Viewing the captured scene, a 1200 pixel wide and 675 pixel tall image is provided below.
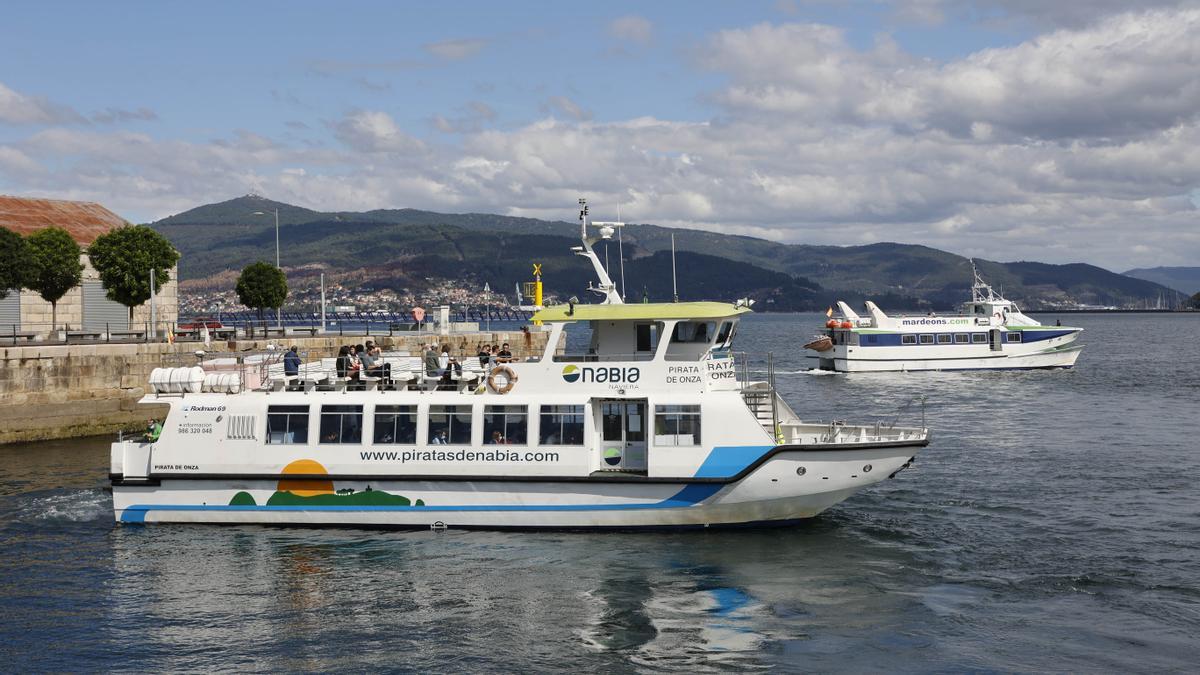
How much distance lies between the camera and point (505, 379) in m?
22.8

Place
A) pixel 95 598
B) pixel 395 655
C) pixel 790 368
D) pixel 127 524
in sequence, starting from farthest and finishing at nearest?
1. pixel 790 368
2. pixel 127 524
3. pixel 95 598
4. pixel 395 655

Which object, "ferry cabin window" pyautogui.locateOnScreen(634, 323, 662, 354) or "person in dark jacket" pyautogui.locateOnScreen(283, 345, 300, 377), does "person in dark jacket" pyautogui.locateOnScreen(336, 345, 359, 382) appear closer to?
"person in dark jacket" pyautogui.locateOnScreen(283, 345, 300, 377)

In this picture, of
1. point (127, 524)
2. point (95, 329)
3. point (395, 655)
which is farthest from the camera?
point (95, 329)

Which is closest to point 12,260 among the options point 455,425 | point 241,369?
point 241,369

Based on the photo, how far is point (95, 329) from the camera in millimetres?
61375

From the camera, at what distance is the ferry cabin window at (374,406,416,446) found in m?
22.7

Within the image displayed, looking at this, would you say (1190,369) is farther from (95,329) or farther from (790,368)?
(95,329)

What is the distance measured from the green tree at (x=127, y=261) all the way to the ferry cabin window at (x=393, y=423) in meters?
38.2

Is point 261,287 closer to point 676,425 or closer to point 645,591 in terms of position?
point 676,425

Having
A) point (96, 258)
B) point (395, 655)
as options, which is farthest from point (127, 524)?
point (96, 258)

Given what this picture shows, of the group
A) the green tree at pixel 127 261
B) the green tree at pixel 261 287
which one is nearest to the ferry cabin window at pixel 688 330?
the green tree at pixel 127 261

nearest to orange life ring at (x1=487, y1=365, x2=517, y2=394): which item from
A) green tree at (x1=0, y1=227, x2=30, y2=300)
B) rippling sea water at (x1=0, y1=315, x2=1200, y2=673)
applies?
rippling sea water at (x1=0, y1=315, x2=1200, y2=673)

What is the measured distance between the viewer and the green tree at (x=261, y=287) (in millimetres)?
64938

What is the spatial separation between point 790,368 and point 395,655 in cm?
6891
